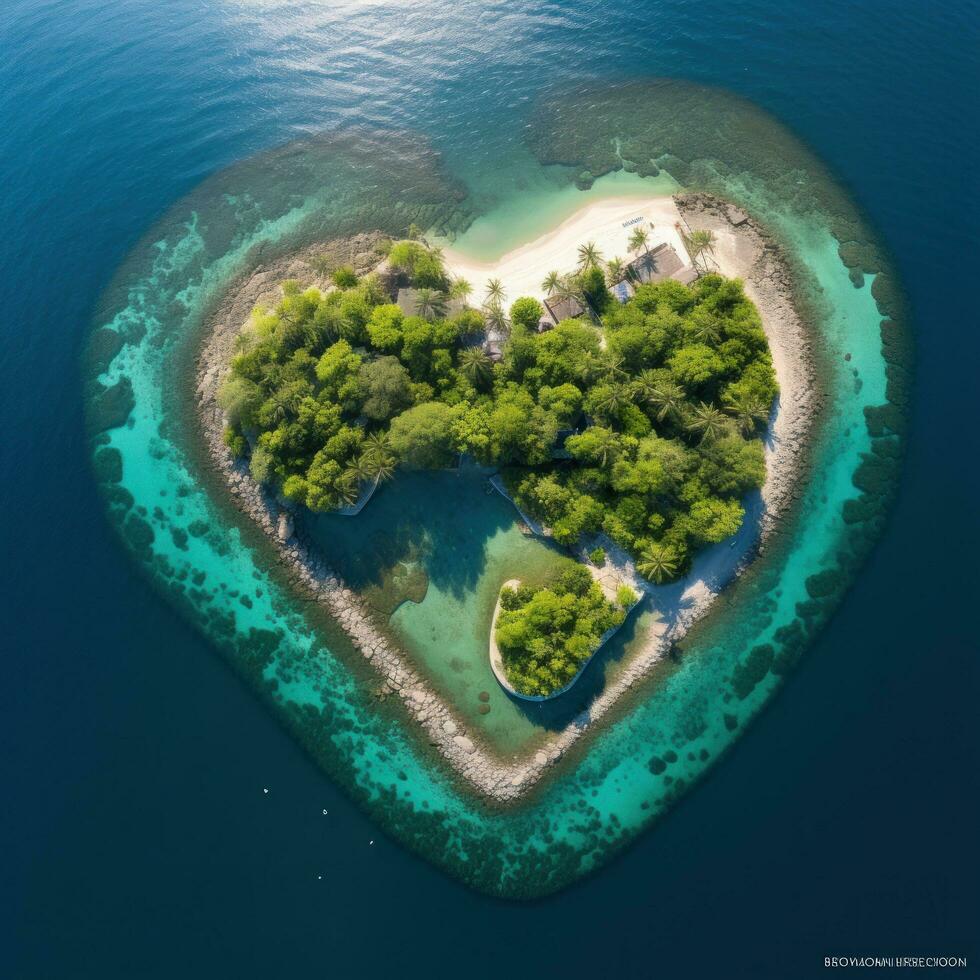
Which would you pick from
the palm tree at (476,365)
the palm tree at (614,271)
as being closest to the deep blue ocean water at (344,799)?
the palm tree at (614,271)

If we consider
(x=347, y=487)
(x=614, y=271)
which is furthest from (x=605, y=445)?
(x=347, y=487)

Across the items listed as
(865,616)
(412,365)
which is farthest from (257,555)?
(865,616)

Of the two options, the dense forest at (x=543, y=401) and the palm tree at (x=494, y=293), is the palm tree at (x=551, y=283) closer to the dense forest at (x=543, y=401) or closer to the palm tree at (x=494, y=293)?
the dense forest at (x=543, y=401)

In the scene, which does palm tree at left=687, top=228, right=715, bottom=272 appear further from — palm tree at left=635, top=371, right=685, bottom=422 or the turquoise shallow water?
palm tree at left=635, top=371, right=685, bottom=422

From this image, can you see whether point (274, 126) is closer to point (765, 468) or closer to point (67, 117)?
point (67, 117)

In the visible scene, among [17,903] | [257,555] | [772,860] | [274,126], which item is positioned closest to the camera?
[772,860]
